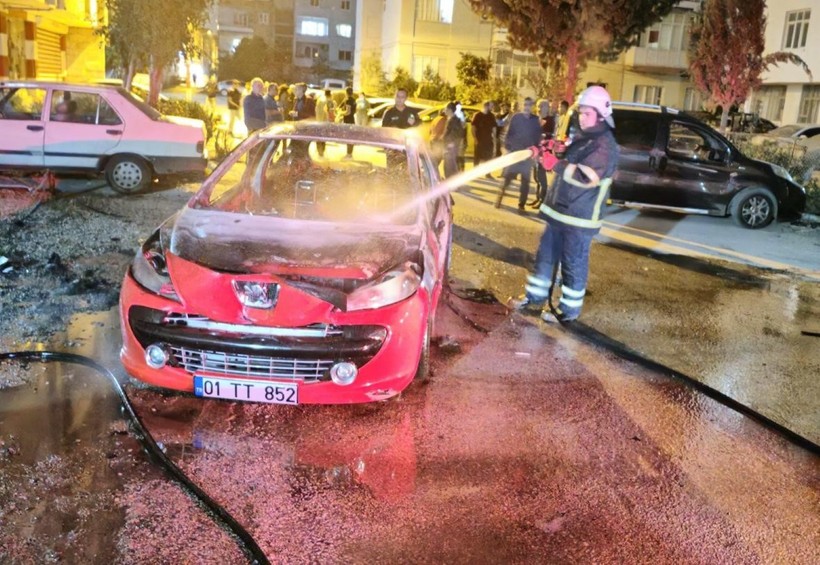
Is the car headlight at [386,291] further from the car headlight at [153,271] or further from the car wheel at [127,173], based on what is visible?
the car wheel at [127,173]

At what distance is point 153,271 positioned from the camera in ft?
13.6

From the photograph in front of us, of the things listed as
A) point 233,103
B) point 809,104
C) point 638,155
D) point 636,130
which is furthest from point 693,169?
point 809,104

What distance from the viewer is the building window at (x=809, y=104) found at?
31.3 m

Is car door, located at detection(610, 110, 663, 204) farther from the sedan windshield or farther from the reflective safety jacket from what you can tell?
the sedan windshield

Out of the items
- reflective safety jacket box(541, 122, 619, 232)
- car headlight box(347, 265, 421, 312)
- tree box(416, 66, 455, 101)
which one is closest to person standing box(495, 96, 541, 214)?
reflective safety jacket box(541, 122, 619, 232)

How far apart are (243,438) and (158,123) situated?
8.35m

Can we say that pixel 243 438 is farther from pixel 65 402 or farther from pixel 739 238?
pixel 739 238

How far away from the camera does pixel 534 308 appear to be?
6859 mm

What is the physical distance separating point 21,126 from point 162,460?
8.85m

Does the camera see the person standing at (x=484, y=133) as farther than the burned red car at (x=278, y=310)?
Yes

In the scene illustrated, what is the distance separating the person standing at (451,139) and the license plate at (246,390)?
31.4 ft

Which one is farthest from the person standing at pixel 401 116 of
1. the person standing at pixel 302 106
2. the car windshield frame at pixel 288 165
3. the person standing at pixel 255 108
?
the car windshield frame at pixel 288 165

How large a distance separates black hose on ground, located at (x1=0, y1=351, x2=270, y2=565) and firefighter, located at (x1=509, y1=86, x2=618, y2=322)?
3.68m

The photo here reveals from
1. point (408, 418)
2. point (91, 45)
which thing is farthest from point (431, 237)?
point (91, 45)
